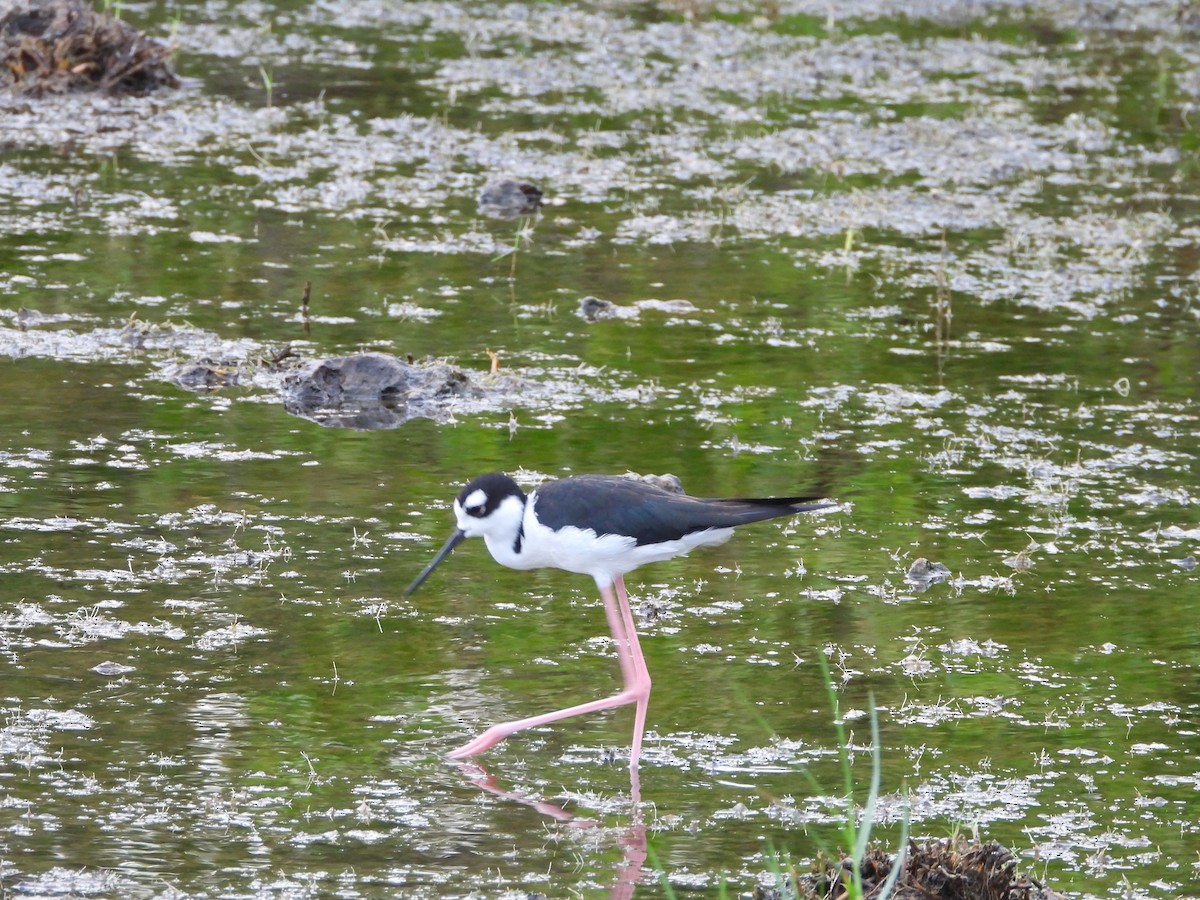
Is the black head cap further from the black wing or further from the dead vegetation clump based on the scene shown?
the dead vegetation clump

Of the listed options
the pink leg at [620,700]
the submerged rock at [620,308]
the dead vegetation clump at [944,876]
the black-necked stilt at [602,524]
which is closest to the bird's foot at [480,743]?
the pink leg at [620,700]

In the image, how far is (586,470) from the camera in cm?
764

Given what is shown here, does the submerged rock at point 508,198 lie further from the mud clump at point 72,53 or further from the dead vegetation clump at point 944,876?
the dead vegetation clump at point 944,876

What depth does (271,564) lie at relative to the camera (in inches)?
A: 262

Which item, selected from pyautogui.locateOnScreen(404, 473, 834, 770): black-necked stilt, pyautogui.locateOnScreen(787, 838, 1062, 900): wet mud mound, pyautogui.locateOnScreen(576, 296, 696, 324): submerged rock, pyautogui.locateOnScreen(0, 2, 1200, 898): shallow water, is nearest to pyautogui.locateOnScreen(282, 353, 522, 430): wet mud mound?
pyautogui.locateOnScreen(0, 2, 1200, 898): shallow water

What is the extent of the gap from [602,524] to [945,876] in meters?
1.62

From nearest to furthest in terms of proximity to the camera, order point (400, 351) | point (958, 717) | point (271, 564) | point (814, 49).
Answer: point (958, 717) → point (271, 564) → point (400, 351) → point (814, 49)

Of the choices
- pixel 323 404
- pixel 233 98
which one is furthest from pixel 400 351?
pixel 233 98

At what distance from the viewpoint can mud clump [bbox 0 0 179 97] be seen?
13586mm

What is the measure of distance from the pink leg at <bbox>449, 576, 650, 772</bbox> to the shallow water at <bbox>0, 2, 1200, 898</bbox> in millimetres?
75

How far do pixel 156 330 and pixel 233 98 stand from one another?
17.3 ft

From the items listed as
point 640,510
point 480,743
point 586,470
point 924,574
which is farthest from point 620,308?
point 480,743

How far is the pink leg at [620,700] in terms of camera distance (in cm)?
545

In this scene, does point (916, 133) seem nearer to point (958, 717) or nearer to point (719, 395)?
point (719, 395)
